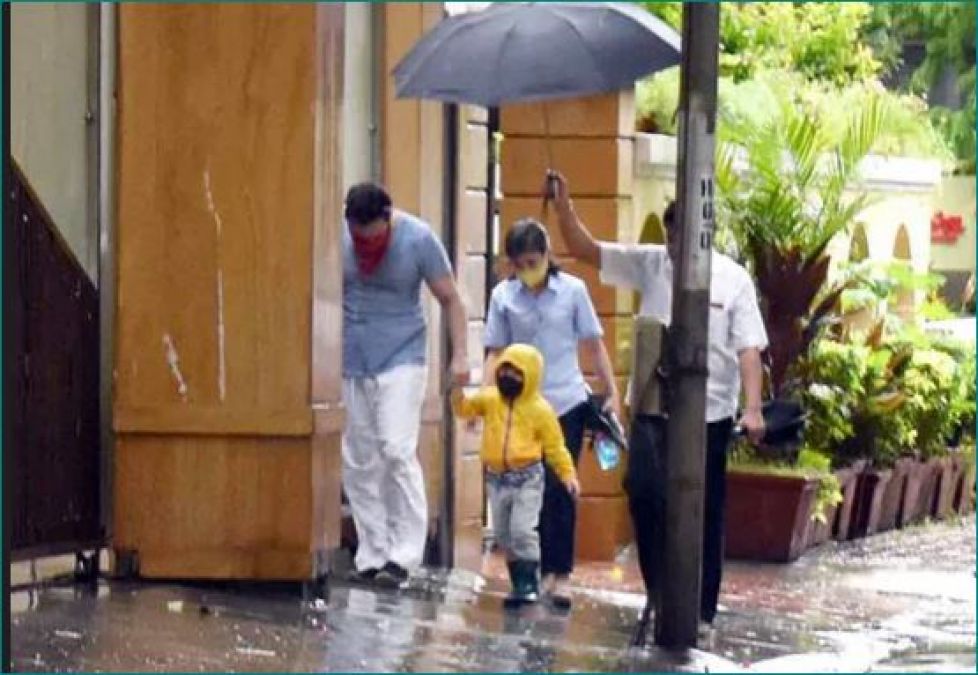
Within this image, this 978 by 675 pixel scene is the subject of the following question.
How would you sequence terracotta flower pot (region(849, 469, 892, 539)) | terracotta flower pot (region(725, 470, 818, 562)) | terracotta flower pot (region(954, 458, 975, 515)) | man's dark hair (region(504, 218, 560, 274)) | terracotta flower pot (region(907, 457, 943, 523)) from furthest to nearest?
terracotta flower pot (region(954, 458, 975, 515)), terracotta flower pot (region(907, 457, 943, 523)), terracotta flower pot (region(849, 469, 892, 539)), terracotta flower pot (region(725, 470, 818, 562)), man's dark hair (region(504, 218, 560, 274))

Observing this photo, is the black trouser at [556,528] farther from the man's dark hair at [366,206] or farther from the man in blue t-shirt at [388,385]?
the man's dark hair at [366,206]

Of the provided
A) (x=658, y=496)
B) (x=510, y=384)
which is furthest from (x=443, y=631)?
(x=510, y=384)

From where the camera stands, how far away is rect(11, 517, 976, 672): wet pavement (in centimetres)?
846

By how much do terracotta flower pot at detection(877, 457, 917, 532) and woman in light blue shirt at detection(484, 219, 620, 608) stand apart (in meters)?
4.30

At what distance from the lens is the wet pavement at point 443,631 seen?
8461mm

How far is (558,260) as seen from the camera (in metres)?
13.5

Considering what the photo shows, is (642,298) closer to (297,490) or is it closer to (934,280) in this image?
(297,490)

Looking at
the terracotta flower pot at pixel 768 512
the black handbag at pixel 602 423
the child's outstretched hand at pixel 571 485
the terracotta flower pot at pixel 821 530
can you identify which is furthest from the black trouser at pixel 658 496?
the terracotta flower pot at pixel 821 530

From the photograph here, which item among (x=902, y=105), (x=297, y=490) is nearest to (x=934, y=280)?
(x=902, y=105)

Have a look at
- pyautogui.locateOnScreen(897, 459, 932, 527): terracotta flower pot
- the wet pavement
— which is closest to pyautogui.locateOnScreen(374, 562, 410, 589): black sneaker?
the wet pavement

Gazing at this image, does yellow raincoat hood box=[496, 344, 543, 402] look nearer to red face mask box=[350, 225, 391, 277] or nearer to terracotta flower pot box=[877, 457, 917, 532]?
red face mask box=[350, 225, 391, 277]

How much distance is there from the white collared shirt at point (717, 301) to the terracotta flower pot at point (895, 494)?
5.26 metres

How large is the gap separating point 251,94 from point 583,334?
2.36 metres

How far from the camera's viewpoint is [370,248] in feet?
34.6
